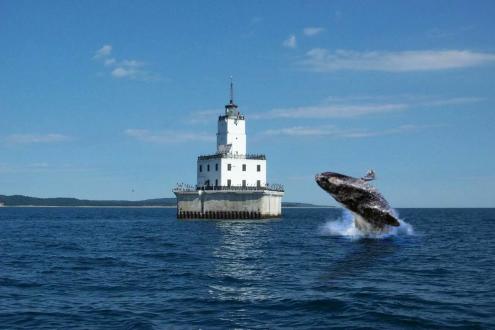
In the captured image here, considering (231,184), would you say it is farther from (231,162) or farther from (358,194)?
(358,194)

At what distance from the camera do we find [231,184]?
83375 millimetres

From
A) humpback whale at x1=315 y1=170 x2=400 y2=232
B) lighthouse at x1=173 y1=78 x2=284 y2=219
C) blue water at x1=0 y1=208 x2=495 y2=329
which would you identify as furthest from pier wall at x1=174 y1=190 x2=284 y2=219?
blue water at x1=0 y1=208 x2=495 y2=329

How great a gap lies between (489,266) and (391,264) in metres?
4.85

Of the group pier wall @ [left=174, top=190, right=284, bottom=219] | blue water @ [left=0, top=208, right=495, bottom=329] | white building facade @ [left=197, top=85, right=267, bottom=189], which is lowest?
blue water @ [left=0, top=208, right=495, bottom=329]

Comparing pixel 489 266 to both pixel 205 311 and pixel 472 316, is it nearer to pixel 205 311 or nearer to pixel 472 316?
pixel 472 316

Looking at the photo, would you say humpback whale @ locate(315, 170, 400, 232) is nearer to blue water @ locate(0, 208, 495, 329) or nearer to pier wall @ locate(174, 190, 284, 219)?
blue water @ locate(0, 208, 495, 329)

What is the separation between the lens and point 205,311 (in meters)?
17.3

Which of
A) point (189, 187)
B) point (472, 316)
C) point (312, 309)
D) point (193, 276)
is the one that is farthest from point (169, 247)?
point (189, 187)

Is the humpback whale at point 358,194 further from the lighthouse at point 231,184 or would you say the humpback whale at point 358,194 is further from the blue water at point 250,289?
the lighthouse at point 231,184

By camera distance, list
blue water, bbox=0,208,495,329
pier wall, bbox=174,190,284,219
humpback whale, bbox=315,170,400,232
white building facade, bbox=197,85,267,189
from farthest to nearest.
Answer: white building facade, bbox=197,85,267,189
pier wall, bbox=174,190,284,219
humpback whale, bbox=315,170,400,232
blue water, bbox=0,208,495,329

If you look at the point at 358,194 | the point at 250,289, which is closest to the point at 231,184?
the point at 358,194

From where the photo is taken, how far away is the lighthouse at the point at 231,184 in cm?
8044

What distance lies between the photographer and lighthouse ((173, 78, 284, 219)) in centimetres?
8044

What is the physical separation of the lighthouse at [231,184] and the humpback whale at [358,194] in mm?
43731
